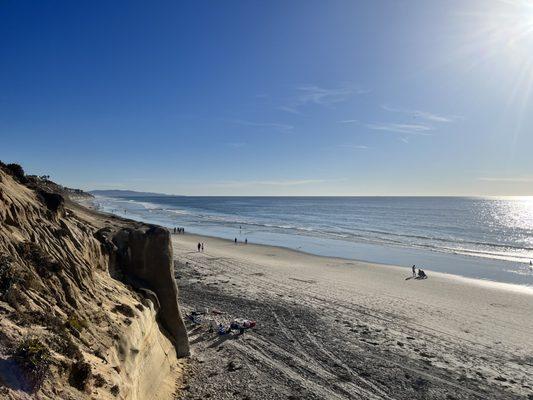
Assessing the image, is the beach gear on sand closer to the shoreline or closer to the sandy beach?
the sandy beach

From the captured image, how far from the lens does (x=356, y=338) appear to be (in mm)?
17094

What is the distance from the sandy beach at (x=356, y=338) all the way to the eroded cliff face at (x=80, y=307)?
2.39m

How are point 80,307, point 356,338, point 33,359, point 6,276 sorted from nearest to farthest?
point 33,359 < point 6,276 < point 80,307 < point 356,338

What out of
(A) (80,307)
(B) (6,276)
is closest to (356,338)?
(A) (80,307)

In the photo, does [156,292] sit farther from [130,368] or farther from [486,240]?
[486,240]

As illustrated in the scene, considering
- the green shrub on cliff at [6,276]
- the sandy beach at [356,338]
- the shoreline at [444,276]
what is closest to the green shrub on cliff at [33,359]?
the green shrub on cliff at [6,276]

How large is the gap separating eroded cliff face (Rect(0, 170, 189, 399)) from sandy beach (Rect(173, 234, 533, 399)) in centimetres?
239

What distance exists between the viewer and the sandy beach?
12.8m

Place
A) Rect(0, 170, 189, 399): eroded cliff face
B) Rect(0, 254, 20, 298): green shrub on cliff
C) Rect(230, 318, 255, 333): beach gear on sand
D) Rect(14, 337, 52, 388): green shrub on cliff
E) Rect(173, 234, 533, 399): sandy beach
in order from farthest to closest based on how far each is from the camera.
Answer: Rect(230, 318, 255, 333): beach gear on sand, Rect(173, 234, 533, 399): sandy beach, Rect(0, 254, 20, 298): green shrub on cliff, Rect(0, 170, 189, 399): eroded cliff face, Rect(14, 337, 52, 388): green shrub on cliff

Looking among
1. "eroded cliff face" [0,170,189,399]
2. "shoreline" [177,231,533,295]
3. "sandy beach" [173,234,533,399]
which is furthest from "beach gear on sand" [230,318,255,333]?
"shoreline" [177,231,533,295]

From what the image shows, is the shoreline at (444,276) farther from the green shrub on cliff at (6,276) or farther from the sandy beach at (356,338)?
the green shrub on cliff at (6,276)

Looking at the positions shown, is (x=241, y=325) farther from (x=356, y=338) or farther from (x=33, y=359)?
(x=33, y=359)

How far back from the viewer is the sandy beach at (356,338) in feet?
42.1

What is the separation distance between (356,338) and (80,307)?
40.2 feet
